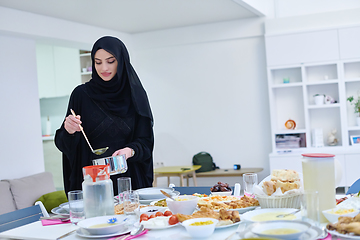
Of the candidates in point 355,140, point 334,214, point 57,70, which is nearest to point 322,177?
point 334,214

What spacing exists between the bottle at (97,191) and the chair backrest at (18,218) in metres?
0.51

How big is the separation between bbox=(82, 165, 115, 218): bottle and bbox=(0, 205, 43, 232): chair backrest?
511 millimetres

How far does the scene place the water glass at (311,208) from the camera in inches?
47.6

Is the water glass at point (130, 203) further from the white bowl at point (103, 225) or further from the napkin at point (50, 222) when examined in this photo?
the napkin at point (50, 222)

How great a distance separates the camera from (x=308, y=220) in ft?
3.98

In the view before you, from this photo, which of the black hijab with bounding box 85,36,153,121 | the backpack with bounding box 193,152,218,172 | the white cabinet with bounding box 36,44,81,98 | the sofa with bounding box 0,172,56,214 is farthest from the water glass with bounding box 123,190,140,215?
the white cabinet with bounding box 36,44,81,98

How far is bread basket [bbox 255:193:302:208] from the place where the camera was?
1.46m

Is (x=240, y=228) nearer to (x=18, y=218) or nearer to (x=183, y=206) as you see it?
(x=183, y=206)

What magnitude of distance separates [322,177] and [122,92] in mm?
1318

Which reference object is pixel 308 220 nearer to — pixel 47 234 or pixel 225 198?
pixel 225 198

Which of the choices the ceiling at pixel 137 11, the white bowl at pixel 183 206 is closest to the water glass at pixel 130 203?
the white bowl at pixel 183 206

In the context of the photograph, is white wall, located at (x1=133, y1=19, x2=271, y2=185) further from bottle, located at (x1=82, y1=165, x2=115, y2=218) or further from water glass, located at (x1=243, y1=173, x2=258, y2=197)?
bottle, located at (x1=82, y1=165, x2=115, y2=218)

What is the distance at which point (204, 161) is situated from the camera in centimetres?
554

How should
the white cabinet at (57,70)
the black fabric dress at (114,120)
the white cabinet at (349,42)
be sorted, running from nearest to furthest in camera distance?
the black fabric dress at (114,120), the white cabinet at (349,42), the white cabinet at (57,70)
